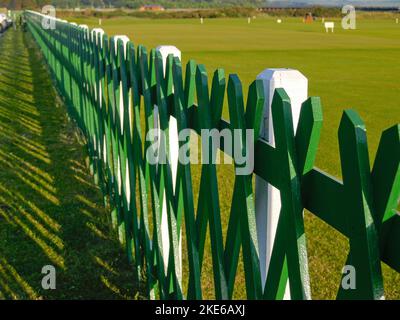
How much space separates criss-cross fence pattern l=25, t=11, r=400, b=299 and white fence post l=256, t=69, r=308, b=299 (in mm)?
31

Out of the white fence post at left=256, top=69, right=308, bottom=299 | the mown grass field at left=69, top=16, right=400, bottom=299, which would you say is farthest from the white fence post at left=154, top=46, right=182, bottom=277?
the white fence post at left=256, top=69, right=308, bottom=299

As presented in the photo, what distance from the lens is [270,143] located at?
1893mm

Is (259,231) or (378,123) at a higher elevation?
(259,231)

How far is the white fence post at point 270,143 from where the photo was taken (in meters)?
1.83

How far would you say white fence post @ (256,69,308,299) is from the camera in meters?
1.83

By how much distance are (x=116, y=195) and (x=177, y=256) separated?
1977 millimetres

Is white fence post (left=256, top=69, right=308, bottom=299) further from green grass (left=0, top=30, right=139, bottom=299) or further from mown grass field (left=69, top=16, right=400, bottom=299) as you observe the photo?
green grass (left=0, top=30, right=139, bottom=299)

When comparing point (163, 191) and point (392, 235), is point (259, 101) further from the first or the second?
point (163, 191)

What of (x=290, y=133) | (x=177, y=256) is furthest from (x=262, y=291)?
(x=177, y=256)

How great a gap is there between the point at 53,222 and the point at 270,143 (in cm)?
384

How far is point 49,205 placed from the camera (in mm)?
5785

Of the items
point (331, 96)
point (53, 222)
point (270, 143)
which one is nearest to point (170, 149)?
point (270, 143)

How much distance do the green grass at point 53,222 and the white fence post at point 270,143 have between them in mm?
2143
